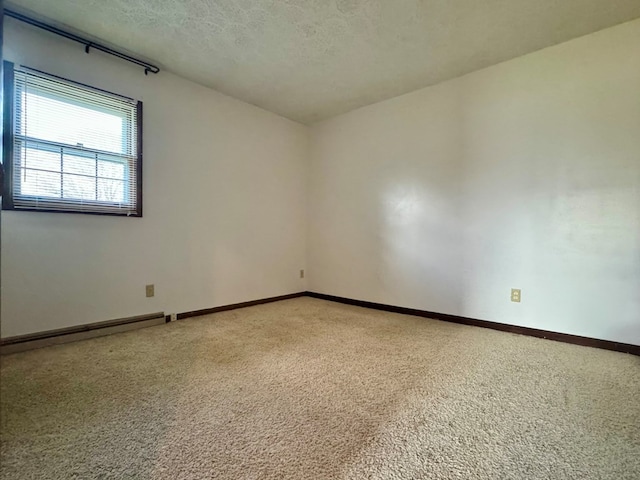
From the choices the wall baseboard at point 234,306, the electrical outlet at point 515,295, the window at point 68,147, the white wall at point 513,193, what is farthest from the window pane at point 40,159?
the electrical outlet at point 515,295

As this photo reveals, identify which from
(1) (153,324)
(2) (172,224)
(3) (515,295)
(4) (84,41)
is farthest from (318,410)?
(4) (84,41)

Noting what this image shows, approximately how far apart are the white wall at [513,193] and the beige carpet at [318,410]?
1.60ft

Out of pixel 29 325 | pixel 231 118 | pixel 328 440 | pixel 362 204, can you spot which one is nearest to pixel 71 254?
pixel 29 325

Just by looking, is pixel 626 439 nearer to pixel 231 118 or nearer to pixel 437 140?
pixel 437 140

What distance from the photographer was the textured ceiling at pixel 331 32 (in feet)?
6.57

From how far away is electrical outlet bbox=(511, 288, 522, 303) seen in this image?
2.57m

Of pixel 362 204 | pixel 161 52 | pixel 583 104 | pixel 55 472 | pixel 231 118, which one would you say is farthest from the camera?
pixel 362 204

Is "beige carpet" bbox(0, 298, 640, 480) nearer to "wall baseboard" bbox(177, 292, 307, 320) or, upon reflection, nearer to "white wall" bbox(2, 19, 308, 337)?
"white wall" bbox(2, 19, 308, 337)

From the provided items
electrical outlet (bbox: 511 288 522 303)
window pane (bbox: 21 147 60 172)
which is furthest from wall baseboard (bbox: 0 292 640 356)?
window pane (bbox: 21 147 60 172)

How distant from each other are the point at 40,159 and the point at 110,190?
1.50ft

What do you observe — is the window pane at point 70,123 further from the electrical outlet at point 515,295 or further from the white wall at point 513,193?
the electrical outlet at point 515,295

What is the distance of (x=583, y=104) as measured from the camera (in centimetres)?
230

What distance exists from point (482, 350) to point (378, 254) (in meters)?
1.49

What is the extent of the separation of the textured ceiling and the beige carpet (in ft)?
7.40
